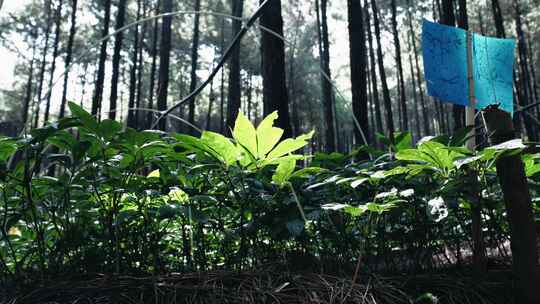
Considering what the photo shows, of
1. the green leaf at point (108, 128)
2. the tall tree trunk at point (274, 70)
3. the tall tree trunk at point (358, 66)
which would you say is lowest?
the green leaf at point (108, 128)

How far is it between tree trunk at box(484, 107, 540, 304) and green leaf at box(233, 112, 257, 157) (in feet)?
2.20

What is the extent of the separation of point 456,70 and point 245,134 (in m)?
0.79

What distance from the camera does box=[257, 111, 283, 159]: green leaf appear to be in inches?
36.8

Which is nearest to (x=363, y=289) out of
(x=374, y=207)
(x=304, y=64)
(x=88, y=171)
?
(x=374, y=207)

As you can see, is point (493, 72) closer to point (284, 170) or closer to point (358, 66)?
point (284, 170)

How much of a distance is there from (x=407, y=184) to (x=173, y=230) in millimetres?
829

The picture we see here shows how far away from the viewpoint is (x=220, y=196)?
1.09 metres

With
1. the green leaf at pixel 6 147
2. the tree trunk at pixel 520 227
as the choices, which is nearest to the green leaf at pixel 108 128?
the green leaf at pixel 6 147

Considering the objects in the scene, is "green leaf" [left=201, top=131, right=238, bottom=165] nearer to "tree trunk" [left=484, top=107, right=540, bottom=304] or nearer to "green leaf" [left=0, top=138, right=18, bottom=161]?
"green leaf" [left=0, top=138, right=18, bottom=161]

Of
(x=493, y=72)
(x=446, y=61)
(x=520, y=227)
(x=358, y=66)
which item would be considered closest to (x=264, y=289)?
(x=520, y=227)

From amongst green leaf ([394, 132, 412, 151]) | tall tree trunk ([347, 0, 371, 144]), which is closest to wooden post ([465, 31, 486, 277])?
green leaf ([394, 132, 412, 151])

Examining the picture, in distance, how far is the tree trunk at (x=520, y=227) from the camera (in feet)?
3.11

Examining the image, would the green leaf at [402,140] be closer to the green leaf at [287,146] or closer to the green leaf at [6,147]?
the green leaf at [287,146]

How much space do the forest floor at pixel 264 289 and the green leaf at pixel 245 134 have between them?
1.20 feet
